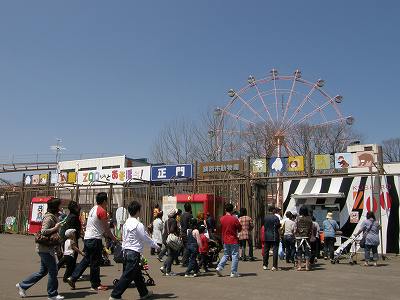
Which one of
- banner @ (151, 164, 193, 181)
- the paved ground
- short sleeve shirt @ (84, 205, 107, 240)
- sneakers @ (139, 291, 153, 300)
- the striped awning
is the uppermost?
banner @ (151, 164, 193, 181)

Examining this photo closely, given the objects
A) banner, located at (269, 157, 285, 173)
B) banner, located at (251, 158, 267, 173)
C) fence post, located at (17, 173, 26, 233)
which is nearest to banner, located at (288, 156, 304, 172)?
banner, located at (269, 157, 285, 173)

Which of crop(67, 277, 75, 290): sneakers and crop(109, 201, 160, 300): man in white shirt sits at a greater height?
crop(109, 201, 160, 300): man in white shirt

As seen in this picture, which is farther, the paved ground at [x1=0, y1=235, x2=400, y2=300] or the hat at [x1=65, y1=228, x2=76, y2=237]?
the hat at [x1=65, y1=228, x2=76, y2=237]

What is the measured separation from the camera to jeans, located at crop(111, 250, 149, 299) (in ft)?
24.1

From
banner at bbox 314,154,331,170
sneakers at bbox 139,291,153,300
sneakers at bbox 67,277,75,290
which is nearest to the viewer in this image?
sneakers at bbox 139,291,153,300

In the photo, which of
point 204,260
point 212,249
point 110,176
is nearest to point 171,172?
point 110,176

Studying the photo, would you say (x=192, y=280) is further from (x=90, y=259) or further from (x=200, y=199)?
(x=200, y=199)

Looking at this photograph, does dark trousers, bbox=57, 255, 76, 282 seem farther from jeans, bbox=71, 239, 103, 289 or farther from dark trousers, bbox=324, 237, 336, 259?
dark trousers, bbox=324, 237, 336, 259

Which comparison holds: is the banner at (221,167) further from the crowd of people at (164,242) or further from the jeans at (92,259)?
the jeans at (92,259)

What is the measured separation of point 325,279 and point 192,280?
121 inches

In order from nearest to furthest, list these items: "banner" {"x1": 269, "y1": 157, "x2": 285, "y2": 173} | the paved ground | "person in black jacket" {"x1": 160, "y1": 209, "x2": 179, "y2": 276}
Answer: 1. the paved ground
2. "person in black jacket" {"x1": 160, "y1": 209, "x2": 179, "y2": 276}
3. "banner" {"x1": 269, "y1": 157, "x2": 285, "y2": 173}

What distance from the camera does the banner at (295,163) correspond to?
1849 cm

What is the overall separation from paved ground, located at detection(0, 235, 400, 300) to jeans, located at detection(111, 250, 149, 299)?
2.51 ft

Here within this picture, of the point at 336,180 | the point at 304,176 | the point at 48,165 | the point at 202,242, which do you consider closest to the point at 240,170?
the point at 304,176
